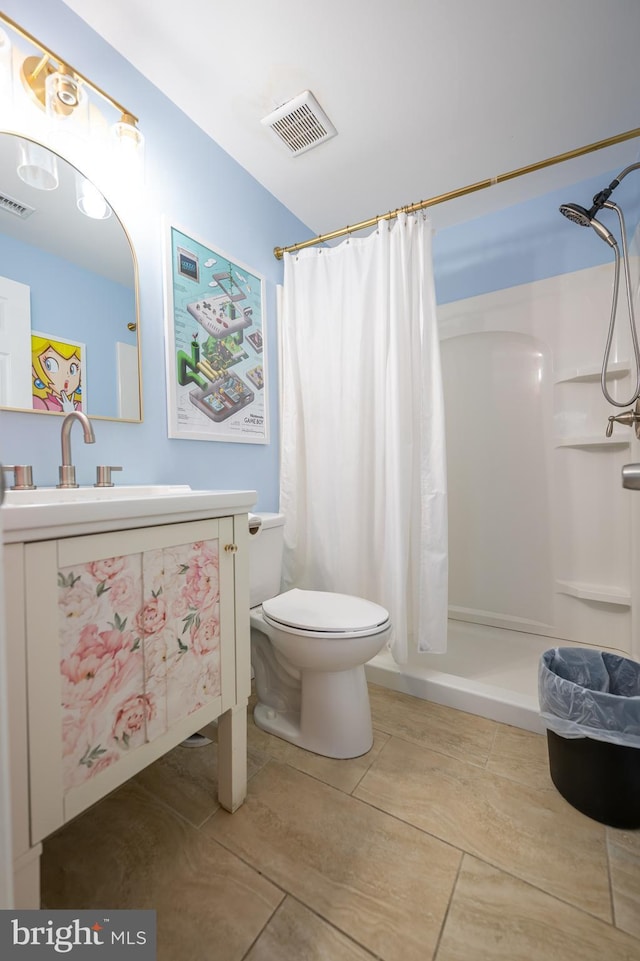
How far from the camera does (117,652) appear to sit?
74cm

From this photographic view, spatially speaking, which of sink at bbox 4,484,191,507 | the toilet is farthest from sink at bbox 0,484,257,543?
the toilet

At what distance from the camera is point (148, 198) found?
136 centimetres

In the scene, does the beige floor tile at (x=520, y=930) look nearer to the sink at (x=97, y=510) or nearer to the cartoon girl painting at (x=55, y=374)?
the sink at (x=97, y=510)

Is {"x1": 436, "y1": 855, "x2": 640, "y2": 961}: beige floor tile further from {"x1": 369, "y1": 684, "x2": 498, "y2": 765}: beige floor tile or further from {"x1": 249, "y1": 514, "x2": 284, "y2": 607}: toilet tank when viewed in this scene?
{"x1": 249, "y1": 514, "x2": 284, "y2": 607}: toilet tank

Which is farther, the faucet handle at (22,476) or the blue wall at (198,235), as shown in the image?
the blue wall at (198,235)

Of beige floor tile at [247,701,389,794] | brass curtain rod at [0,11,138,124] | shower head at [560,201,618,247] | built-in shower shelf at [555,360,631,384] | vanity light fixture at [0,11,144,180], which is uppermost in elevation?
brass curtain rod at [0,11,138,124]

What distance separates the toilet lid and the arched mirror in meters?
0.82

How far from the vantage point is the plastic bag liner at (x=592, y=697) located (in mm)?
949

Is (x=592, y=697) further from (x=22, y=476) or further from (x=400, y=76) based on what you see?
(x=400, y=76)

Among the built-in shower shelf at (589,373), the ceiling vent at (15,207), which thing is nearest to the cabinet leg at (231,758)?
the ceiling vent at (15,207)

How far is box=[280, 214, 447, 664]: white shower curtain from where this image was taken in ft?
5.10

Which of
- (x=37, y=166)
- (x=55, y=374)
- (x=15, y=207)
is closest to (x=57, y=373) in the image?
(x=55, y=374)
